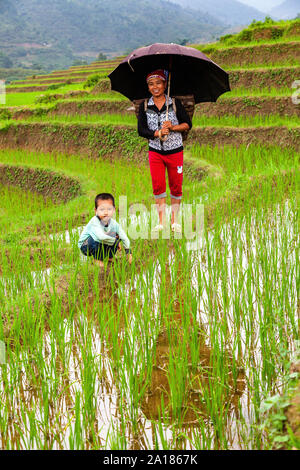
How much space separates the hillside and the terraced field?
10545cm

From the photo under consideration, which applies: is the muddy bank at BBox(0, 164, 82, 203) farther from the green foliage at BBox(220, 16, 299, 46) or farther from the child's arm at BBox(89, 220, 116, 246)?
the green foliage at BBox(220, 16, 299, 46)

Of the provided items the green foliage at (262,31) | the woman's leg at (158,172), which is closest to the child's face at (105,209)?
the woman's leg at (158,172)

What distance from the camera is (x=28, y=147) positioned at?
36.6ft

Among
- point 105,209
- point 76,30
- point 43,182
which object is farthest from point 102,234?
point 76,30

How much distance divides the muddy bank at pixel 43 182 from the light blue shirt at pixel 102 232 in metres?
3.33

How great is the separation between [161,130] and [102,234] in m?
1.01

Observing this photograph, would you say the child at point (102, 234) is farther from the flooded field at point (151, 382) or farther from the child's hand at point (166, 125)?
the child's hand at point (166, 125)

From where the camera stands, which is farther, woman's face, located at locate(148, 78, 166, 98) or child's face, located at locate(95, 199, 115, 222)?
woman's face, located at locate(148, 78, 166, 98)

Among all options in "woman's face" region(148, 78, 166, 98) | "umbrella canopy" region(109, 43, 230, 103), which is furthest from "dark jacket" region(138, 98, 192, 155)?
"umbrella canopy" region(109, 43, 230, 103)

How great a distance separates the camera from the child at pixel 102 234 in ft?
10.8

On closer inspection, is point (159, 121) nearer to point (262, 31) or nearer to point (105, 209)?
point (105, 209)

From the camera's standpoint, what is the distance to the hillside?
120750 mm

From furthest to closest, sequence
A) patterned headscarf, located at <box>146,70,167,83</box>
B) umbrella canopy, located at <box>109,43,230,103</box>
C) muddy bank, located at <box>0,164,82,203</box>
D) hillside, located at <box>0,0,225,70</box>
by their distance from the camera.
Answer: hillside, located at <box>0,0,225,70</box>
muddy bank, located at <box>0,164,82,203</box>
umbrella canopy, located at <box>109,43,230,103</box>
patterned headscarf, located at <box>146,70,167,83</box>

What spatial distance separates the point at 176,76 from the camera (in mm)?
4254
